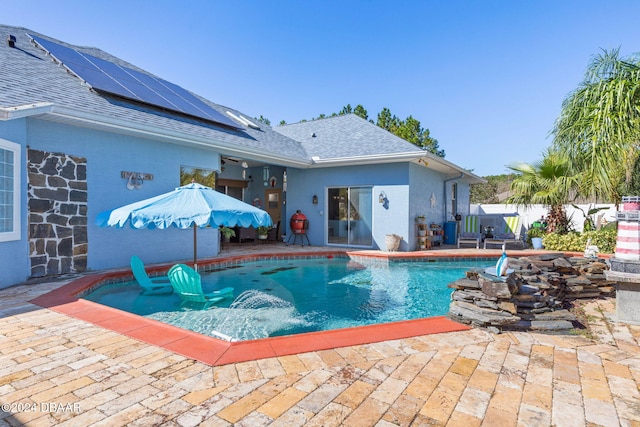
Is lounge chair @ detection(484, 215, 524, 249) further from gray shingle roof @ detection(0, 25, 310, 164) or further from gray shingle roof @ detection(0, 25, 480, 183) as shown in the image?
gray shingle roof @ detection(0, 25, 310, 164)

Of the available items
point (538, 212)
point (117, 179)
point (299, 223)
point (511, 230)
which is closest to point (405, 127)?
point (538, 212)

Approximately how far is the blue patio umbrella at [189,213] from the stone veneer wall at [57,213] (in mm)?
1562

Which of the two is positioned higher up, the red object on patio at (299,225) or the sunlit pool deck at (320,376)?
the red object on patio at (299,225)

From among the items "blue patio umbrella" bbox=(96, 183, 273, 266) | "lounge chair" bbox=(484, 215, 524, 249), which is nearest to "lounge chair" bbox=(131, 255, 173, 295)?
"blue patio umbrella" bbox=(96, 183, 273, 266)

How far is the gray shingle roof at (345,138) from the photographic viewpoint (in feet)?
36.6

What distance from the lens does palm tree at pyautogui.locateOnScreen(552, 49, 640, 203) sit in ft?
25.8

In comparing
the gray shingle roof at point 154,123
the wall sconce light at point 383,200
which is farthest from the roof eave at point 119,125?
the wall sconce light at point 383,200

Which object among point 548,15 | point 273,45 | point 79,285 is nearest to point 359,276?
point 79,285

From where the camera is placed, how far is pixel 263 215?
5.87 meters

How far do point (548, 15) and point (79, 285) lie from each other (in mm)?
12972

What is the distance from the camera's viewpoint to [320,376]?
263 centimetres

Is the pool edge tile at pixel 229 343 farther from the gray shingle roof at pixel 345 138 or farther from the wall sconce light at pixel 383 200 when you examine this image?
the wall sconce light at pixel 383 200

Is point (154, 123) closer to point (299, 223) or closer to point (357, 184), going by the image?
point (299, 223)

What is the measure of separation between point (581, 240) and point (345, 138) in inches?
335
